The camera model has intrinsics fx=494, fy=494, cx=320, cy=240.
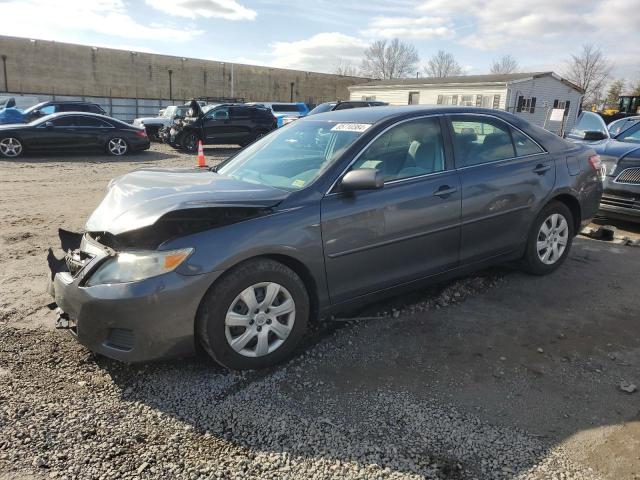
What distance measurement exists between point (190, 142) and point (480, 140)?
15.3m

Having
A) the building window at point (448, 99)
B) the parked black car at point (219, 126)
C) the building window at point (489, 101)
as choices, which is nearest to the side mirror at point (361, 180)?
the parked black car at point (219, 126)

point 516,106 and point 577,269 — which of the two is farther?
point 516,106

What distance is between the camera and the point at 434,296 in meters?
4.46

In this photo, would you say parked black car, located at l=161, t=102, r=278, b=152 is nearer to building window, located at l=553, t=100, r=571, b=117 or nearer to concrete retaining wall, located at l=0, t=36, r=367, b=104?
building window, located at l=553, t=100, r=571, b=117

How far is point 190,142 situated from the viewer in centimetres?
1816

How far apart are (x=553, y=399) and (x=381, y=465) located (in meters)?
1.24

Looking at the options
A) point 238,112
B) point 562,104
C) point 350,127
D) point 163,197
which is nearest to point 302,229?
point 163,197

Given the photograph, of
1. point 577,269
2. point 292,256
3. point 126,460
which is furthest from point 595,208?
point 126,460

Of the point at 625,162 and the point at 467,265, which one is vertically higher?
the point at 625,162

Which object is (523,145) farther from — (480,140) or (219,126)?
(219,126)

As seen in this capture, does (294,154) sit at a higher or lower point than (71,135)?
higher

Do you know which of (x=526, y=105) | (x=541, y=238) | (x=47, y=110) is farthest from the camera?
(x=526, y=105)

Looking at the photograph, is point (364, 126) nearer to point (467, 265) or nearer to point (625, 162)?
point (467, 265)

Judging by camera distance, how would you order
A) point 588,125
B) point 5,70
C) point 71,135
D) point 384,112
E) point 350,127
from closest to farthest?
point 350,127 → point 384,112 → point 588,125 → point 71,135 → point 5,70
